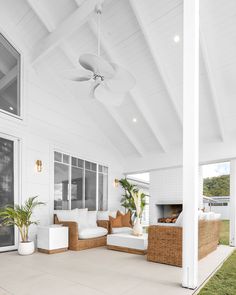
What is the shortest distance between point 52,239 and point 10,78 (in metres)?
3.84

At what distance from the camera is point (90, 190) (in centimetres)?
845

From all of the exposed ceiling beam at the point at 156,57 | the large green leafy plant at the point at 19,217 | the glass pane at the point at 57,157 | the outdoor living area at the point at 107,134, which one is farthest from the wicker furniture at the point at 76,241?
the exposed ceiling beam at the point at 156,57

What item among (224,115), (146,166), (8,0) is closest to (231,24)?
(224,115)

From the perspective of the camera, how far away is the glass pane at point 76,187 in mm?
7639

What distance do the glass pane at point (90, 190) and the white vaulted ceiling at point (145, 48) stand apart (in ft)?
6.01

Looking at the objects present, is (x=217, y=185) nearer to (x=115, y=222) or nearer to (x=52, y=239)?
(x=115, y=222)

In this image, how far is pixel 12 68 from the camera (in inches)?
249

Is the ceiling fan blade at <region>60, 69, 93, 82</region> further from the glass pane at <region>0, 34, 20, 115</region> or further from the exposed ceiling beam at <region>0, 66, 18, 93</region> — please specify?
the exposed ceiling beam at <region>0, 66, 18, 93</region>

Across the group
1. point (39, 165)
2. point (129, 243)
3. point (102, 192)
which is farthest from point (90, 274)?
point (102, 192)

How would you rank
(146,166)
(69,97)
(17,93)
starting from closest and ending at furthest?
(17,93) → (69,97) → (146,166)

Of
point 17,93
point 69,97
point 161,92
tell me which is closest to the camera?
point 17,93

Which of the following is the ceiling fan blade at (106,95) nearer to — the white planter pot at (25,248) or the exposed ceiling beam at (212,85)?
the exposed ceiling beam at (212,85)

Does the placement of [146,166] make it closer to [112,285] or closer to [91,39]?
[91,39]

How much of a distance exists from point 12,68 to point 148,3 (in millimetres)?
3504
